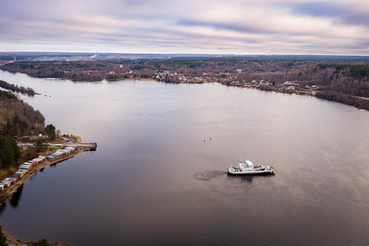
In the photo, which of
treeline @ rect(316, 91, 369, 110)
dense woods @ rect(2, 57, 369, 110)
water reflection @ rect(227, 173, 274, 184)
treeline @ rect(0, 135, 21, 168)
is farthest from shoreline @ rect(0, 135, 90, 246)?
dense woods @ rect(2, 57, 369, 110)

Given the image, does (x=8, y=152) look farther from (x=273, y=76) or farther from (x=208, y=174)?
(x=273, y=76)

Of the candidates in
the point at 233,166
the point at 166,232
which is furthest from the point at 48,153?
the point at 233,166

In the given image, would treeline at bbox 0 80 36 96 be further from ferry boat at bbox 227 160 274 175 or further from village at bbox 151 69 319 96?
ferry boat at bbox 227 160 274 175

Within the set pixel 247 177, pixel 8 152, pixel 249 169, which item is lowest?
pixel 247 177

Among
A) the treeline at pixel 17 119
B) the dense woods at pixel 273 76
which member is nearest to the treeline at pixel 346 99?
the dense woods at pixel 273 76

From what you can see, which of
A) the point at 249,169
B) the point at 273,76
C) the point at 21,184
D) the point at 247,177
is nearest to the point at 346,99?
the point at 273,76

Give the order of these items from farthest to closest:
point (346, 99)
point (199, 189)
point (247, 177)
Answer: point (346, 99)
point (247, 177)
point (199, 189)

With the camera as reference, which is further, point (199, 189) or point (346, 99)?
point (346, 99)

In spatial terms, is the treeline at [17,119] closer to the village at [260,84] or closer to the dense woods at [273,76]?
the dense woods at [273,76]
